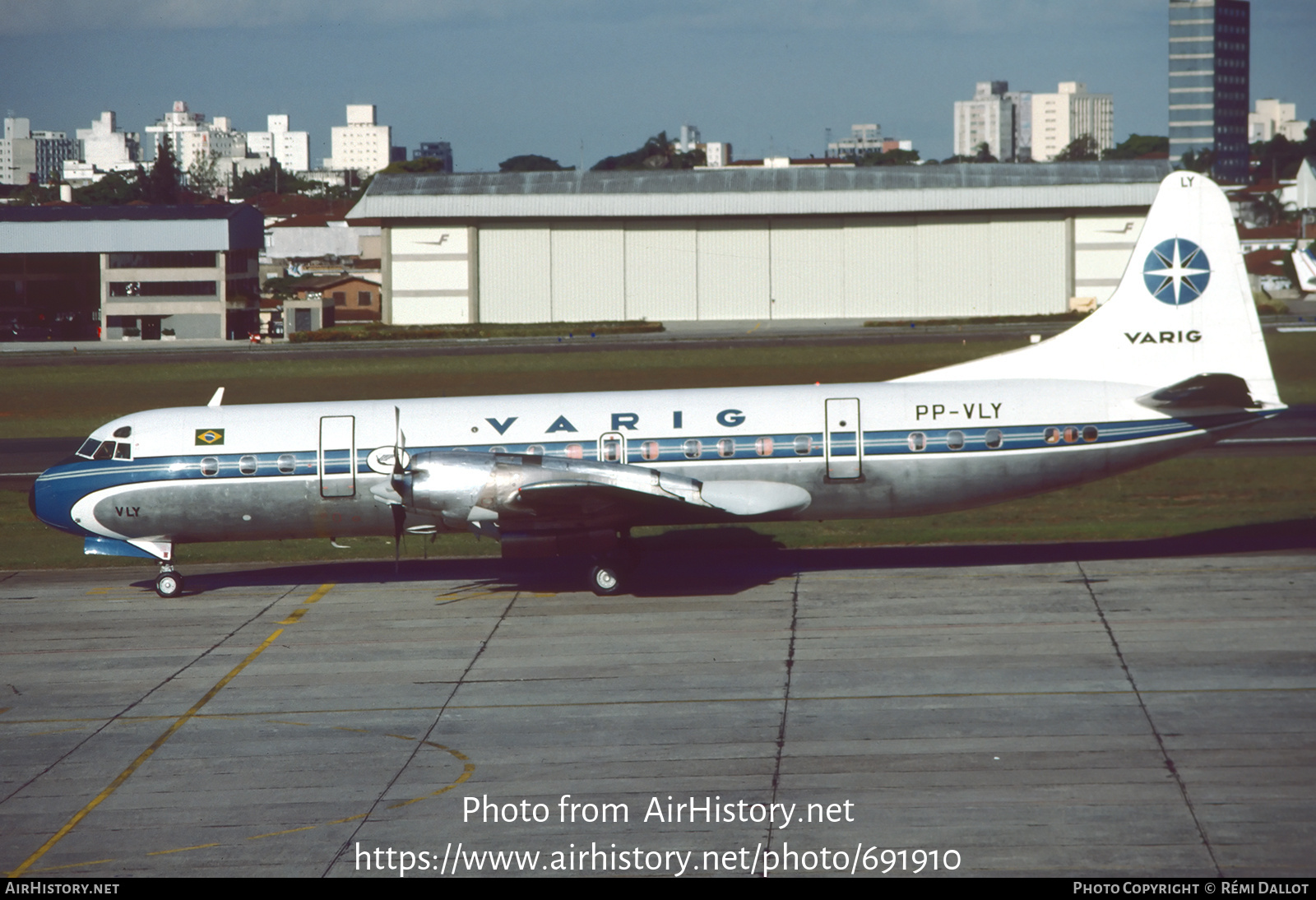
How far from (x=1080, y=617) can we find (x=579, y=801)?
35.7ft

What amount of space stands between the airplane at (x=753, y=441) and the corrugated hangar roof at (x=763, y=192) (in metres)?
71.8

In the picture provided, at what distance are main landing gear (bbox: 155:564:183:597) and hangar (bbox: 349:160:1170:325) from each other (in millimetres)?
72154

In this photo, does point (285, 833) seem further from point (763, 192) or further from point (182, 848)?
point (763, 192)

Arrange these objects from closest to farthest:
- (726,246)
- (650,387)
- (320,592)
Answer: (320,592) → (650,387) → (726,246)

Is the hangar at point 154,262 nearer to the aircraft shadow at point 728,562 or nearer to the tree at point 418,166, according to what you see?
the tree at point 418,166

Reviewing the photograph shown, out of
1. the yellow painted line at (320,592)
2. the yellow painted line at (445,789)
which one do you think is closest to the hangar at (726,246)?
the yellow painted line at (320,592)

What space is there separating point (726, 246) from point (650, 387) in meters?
42.2

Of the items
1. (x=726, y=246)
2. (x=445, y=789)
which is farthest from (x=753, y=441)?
(x=726, y=246)

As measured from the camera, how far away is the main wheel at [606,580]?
78.7 ft

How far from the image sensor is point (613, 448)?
23.9 m

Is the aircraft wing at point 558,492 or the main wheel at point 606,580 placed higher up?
the aircraft wing at point 558,492

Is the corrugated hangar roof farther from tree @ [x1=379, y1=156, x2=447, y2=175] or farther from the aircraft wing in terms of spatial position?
the aircraft wing

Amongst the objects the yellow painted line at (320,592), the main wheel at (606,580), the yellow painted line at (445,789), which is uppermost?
the main wheel at (606,580)

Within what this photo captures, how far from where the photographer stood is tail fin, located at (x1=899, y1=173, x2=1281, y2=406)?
24406 millimetres
